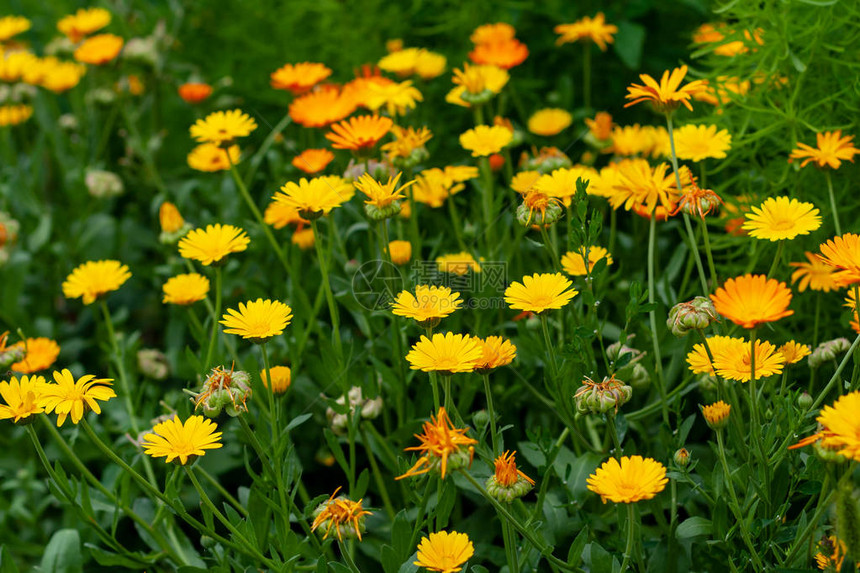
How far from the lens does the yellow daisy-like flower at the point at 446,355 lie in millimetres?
915

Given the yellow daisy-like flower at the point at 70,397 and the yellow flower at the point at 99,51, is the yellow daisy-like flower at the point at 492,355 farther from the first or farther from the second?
the yellow flower at the point at 99,51

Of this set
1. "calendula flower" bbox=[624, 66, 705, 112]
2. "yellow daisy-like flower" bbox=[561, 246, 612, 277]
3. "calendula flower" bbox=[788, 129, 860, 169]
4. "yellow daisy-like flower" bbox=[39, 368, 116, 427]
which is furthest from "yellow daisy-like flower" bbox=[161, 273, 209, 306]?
"calendula flower" bbox=[788, 129, 860, 169]

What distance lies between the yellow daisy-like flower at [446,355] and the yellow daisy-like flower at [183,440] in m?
0.23

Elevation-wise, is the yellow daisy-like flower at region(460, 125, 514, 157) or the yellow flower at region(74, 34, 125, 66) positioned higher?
the yellow daisy-like flower at region(460, 125, 514, 157)

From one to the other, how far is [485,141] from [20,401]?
790 mm

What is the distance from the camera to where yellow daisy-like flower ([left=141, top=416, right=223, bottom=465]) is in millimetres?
927

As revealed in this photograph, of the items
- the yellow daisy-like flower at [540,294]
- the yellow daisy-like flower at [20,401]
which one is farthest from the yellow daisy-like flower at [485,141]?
the yellow daisy-like flower at [20,401]

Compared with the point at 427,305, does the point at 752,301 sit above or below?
above

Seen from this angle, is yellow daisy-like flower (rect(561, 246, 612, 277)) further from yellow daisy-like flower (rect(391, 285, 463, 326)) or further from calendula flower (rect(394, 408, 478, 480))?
calendula flower (rect(394, 408, 478, 480))

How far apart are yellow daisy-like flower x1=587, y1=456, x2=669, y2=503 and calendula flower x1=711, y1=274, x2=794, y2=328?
179 mm

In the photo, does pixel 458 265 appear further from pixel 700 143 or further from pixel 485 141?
pixel 700 143

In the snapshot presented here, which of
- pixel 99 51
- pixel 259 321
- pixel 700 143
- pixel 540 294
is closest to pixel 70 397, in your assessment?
pixel 259 321

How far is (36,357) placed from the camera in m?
1.34

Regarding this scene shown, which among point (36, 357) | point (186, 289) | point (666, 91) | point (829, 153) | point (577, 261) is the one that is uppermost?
point (666, 91)
